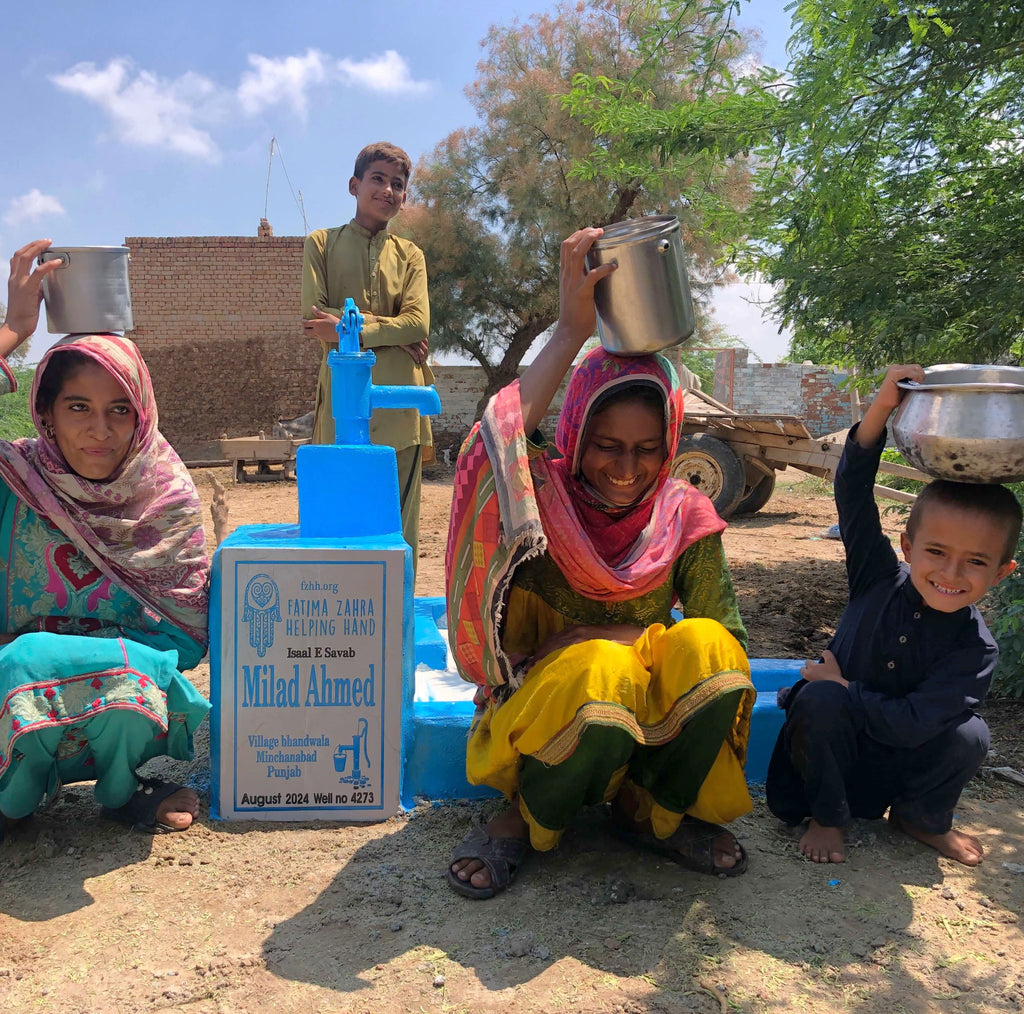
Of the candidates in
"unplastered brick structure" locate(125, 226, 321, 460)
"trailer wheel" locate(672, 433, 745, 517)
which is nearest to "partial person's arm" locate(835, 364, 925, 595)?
"trailer wheel" locate(672, 433, 745, 517)

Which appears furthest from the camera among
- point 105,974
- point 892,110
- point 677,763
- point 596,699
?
point 892,110

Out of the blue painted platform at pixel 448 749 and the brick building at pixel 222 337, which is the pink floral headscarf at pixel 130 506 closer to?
the blue painted platform at pixel 448 749

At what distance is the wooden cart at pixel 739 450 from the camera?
8.39 metres

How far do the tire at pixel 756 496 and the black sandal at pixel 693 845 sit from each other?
765cm

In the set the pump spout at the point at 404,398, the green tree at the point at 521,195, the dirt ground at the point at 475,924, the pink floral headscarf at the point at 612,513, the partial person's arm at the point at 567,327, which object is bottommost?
the dirt ground at the point at 475,924

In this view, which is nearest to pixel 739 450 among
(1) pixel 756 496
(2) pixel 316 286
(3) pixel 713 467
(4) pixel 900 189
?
(3) pixel 713 467

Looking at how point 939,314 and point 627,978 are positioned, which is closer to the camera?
point 627,978

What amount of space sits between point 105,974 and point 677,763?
1300 millimetres

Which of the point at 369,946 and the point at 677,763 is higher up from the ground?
the point at 677,763

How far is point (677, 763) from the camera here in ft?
7.03

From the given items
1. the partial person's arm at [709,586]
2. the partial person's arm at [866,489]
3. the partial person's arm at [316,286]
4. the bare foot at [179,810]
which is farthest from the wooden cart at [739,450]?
the bare foot at [179,810]

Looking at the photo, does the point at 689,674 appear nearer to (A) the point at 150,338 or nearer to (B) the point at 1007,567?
(B) the point at 1007,567

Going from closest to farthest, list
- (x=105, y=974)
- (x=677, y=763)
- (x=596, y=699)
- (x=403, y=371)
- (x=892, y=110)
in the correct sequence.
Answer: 1. (x=105, y=974)
2. (x=596, y=699)
3. (x=677, y=763)
4. (x=892, y=110)
5. (x=403, y=371)

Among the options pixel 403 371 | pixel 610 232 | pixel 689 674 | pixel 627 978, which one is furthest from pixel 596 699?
pixel 403 371
